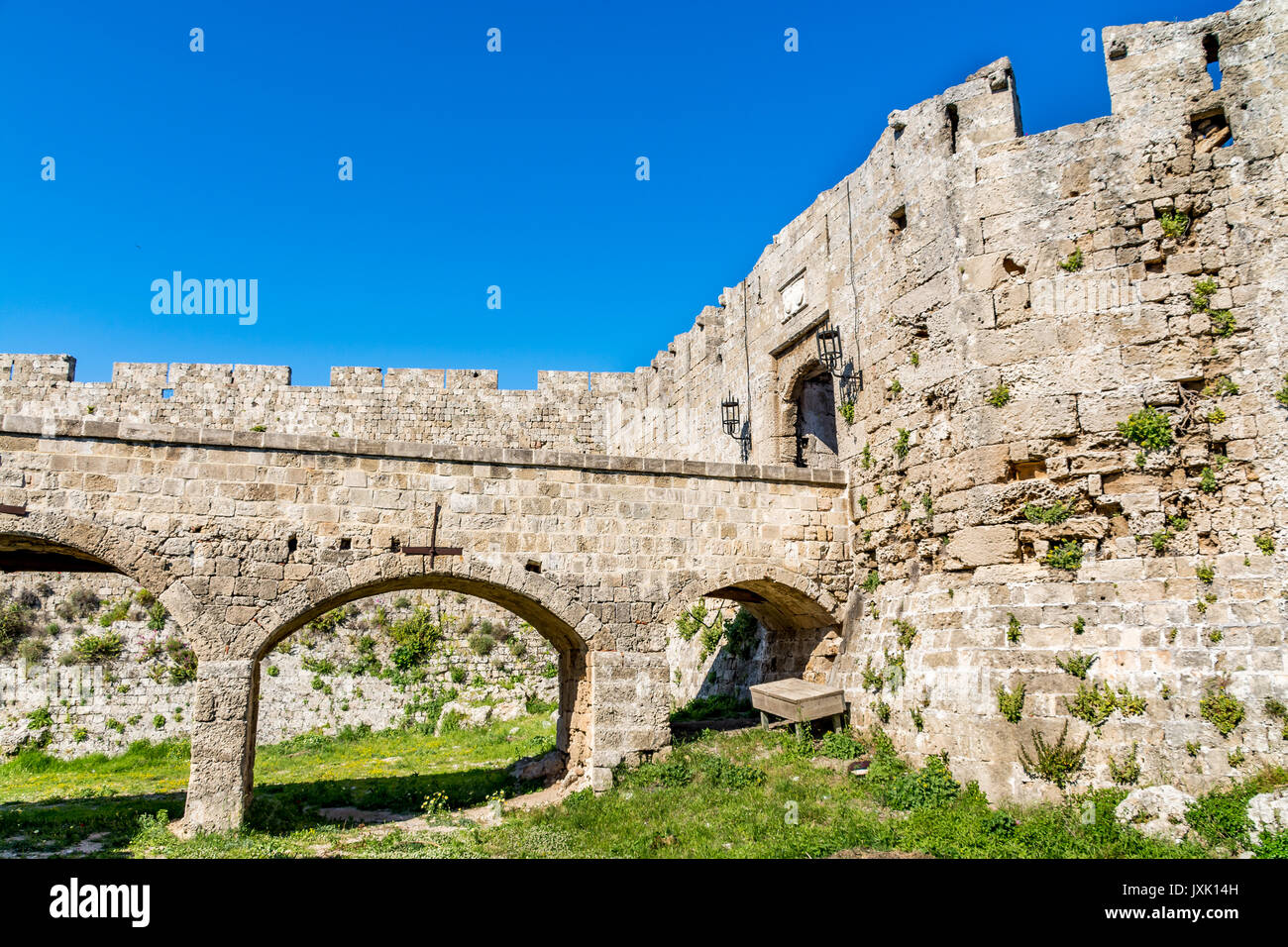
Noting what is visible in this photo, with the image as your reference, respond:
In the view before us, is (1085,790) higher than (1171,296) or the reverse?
the reverse

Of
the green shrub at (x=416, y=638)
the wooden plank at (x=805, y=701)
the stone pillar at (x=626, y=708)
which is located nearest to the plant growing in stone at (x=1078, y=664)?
the wooden plank at (x=805, y=701)

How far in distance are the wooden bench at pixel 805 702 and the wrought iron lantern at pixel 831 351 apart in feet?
15.0

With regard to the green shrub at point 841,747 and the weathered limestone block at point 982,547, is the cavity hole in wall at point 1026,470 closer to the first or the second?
the weathered limestone block at point 982,547

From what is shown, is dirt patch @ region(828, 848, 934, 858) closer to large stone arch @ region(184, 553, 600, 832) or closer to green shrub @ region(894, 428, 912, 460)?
large stone arch @ region(184, 553, 600, 832)

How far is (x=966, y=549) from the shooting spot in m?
10.6

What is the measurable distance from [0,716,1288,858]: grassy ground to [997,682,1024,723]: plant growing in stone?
0.88m

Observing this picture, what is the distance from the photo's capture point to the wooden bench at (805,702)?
11.7 metres

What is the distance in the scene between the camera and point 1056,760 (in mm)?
8977

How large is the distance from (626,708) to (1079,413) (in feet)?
21.0
